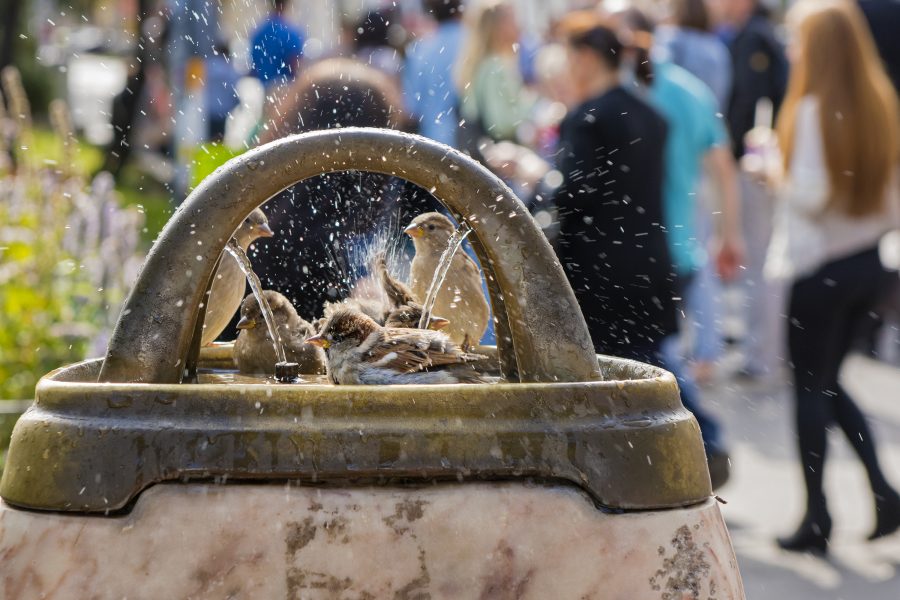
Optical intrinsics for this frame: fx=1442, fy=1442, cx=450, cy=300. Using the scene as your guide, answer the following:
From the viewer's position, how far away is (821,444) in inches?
273

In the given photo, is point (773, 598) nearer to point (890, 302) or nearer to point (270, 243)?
point (890, 302)

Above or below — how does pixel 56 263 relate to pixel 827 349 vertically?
above

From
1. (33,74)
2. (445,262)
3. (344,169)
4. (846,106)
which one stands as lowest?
(445,262)

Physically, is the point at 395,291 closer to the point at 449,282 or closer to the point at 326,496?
the point at 449,282

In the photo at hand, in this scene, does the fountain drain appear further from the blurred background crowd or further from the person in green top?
the person in green top

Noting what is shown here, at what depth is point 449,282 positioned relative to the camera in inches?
139

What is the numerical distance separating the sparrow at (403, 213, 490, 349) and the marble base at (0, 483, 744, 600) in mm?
1494

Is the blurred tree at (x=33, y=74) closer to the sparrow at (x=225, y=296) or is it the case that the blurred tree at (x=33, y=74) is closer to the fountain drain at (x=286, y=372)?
the sparrow at (x=225, y=296)

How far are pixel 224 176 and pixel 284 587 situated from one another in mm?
577

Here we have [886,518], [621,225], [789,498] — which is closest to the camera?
[621,225]

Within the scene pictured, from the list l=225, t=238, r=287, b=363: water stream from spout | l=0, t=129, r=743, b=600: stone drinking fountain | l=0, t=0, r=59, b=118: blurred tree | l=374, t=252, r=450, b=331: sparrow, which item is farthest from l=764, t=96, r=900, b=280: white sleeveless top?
l=0, t=0, r=59, b=118: blurred tree

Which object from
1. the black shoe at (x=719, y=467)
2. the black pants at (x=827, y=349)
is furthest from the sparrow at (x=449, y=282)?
the black pants at (x=827, y=349)

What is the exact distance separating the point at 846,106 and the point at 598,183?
4.70 ft

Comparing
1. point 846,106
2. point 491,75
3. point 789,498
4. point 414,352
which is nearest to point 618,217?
point 846,106
